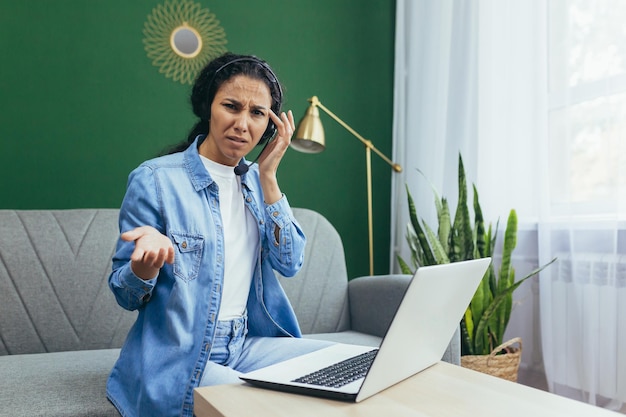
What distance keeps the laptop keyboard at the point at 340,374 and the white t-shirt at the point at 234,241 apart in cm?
41

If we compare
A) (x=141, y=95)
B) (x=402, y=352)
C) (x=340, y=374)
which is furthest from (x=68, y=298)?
(x=402, y=352)

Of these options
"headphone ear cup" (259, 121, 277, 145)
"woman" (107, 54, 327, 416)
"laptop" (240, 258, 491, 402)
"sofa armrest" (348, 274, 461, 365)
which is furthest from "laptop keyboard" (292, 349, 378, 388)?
"sofa armrest" (348, 274, 461, 365)

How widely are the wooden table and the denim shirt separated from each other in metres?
0.29

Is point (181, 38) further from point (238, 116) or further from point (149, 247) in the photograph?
point (149, 247)

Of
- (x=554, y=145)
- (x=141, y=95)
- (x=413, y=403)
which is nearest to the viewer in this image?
(x=413, y=403)

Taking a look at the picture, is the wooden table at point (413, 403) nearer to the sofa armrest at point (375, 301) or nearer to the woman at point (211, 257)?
the woman at point (211, 257)

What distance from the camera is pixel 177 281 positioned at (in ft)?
4.21

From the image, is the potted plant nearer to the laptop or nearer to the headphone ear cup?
the headphone ear cup

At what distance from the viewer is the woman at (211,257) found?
1.24 meters

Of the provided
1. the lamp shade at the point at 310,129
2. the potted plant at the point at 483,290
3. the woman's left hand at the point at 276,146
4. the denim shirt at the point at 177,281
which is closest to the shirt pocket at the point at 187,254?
the denim shirt at the point at 177,281

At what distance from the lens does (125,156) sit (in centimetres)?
279

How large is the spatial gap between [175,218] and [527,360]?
72.0 inches

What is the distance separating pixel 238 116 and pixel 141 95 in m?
1.55

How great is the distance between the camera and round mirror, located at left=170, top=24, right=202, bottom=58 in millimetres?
2881
